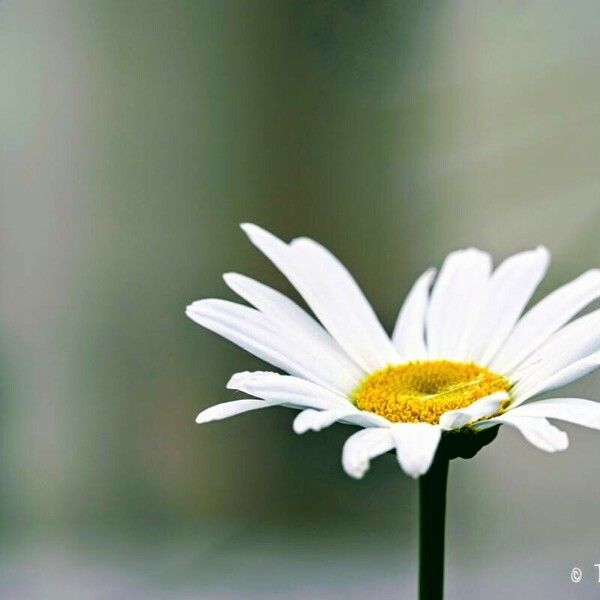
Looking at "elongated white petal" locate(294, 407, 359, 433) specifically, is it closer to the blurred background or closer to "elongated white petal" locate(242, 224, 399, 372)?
"elongated white petal" locate(242, 224, 399, 372)

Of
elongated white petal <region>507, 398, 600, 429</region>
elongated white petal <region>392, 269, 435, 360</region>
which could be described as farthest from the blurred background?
elongated white petal <region>507, 398, 600, 429</region>

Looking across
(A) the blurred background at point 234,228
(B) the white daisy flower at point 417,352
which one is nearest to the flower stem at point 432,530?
(B) the white daisy flower at point 417,352

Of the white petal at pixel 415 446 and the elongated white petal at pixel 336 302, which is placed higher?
the elongated white petal at pixel 336 302

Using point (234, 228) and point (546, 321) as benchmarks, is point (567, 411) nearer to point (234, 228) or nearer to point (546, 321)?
point (546, 321)

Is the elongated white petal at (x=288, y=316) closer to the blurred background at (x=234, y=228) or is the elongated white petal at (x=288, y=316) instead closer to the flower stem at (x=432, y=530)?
the flower stem at (x=432, y=530)

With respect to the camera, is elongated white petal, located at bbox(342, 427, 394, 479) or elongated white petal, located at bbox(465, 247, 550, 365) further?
elongated white petal, located at bbox(465, 247, 550, 365)

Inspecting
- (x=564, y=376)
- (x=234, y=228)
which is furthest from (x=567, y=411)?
(x=234, y=228)

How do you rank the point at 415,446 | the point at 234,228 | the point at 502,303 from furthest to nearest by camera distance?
the point at 234,228 < the point at 502,303 < the point at 415,446
